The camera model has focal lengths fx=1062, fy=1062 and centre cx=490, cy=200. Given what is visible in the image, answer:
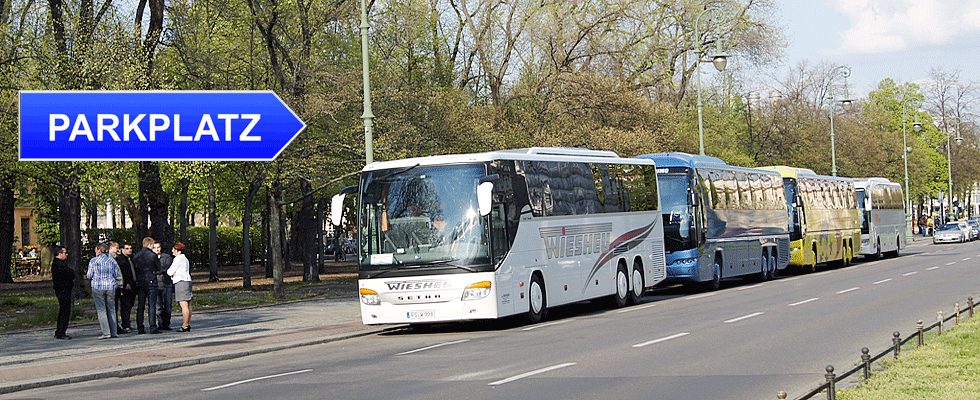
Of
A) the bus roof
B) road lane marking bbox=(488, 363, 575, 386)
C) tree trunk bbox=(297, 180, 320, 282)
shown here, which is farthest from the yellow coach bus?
road lane marking bbox=(488, 363, 575, 386)

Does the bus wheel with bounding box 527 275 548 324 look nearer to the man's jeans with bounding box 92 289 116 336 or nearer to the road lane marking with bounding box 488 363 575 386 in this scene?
the road lane marking with bounding box 488 363 575 386

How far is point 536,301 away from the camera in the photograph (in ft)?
68.9

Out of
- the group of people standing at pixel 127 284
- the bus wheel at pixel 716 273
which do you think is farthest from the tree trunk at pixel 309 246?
the group of people standing at pixel 127 284

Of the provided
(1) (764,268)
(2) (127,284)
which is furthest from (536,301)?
(1) (764,268)

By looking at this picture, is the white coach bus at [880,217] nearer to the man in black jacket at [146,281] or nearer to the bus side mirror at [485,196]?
the bus side mirror at [485,196]

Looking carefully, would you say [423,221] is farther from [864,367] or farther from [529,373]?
[864,367]

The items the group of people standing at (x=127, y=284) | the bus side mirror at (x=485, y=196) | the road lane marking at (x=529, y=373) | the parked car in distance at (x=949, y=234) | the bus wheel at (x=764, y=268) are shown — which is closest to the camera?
the road lane marking at (x=529, y=373)

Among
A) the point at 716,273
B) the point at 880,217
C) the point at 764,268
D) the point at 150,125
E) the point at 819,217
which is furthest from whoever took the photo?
the point at 880,217

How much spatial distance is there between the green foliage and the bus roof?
37652 mm

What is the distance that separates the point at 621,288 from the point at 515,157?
5.48 m

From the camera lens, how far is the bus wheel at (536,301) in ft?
68.3

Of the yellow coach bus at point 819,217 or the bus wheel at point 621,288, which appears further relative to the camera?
the yellow coach bus at point 819,217

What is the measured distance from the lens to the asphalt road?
11.5 m

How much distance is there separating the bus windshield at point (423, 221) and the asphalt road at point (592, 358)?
143 centimetres
